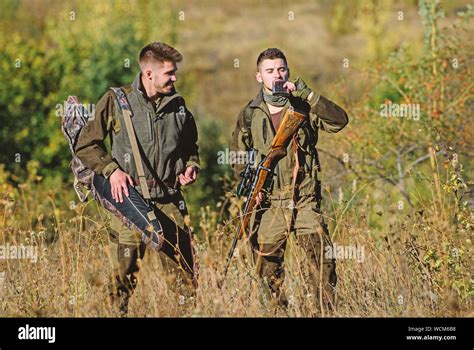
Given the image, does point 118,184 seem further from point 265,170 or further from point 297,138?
point 297,138

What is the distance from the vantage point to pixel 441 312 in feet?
17.1

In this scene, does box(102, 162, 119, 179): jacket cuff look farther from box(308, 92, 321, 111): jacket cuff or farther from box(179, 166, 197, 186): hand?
box(308, 92, 321, 111): jacket cuff

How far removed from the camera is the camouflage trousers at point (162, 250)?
17.5ft

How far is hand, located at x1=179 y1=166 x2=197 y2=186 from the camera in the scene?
17.7 ft

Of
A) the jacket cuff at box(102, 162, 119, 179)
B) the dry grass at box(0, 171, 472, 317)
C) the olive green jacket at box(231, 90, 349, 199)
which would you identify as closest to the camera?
the dry grass at box(0, 171, 472, 317)

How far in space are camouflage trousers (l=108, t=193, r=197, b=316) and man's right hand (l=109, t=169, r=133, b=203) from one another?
0.23m

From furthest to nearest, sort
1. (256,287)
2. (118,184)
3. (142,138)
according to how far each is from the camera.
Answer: (142,138) → (118,184) → (256,287)

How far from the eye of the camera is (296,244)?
550cm

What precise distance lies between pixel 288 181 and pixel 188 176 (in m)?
0.62

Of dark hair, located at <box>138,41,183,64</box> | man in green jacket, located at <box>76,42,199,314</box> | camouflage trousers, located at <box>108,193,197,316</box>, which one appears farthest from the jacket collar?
camouflage trousers, located at <box>108,193,197,316</box>

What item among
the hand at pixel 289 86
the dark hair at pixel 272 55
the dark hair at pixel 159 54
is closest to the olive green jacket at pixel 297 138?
the hand at pixel 289 86

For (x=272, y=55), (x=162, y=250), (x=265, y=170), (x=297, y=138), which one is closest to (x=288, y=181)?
(x=265, y=170)
